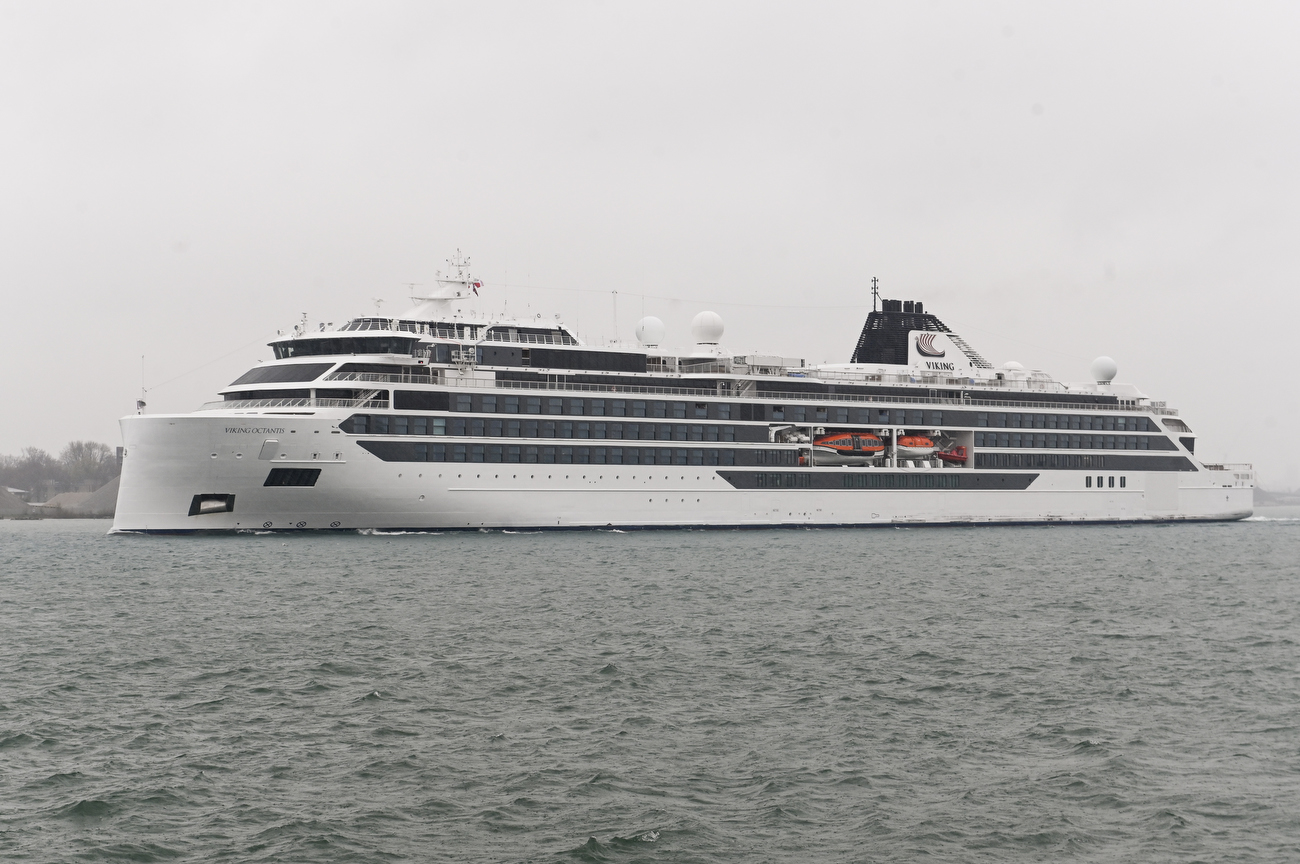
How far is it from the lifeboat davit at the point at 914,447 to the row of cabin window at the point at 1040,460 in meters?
3.79

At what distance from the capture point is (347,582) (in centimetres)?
3619

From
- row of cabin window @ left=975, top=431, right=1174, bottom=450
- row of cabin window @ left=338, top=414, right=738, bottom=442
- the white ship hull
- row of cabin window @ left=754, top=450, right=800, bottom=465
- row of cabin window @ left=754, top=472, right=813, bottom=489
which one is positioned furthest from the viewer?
row of cabin window @ left=975, top=431, right=1174, bottom=450

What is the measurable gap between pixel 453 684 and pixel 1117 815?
38.7 ft

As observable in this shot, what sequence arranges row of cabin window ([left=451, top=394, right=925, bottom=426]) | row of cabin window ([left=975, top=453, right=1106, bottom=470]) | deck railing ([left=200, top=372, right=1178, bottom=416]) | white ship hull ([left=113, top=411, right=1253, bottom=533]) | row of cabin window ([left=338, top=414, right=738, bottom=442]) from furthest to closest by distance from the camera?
row of cabin window ([left=975, top=453, right=1106, bottom=470]) → row of cabin window ([left=451, top=394, right=925, bottom=426]) → deck railing ([left=200, top=372, right=1178, bottom=416]) → row of cabin window ([left=338, top=414, right=738, bottom=442]) → white ship hull ([left=113, top=411, right=1253, bottom=533])

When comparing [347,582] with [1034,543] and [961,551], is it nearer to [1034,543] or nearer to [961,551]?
[961,551]

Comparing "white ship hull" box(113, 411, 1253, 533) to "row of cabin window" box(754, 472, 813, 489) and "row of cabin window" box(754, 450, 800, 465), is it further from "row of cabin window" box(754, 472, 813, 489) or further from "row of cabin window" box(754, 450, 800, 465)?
"row of cabin window" box(754, 450, 800, 465)

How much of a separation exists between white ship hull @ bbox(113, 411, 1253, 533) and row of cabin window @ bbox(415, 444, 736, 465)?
1.17 feet

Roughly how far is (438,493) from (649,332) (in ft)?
62.3

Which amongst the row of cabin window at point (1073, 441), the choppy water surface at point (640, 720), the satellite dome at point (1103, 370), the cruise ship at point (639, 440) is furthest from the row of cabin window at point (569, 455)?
the satellite dome at point (1103, 370)

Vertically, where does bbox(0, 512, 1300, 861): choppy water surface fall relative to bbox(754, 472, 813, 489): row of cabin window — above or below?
below

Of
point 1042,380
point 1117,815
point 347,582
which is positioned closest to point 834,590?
point 347,582

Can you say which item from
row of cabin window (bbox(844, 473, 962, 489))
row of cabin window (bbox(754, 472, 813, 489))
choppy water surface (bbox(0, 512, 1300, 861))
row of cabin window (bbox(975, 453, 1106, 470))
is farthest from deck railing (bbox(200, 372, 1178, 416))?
choppy water surface (bbox(0, 512, 1300, 861))

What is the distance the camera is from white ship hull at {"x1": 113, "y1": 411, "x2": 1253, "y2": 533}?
52.4 metres

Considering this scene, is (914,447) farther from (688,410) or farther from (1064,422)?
(688,410)
